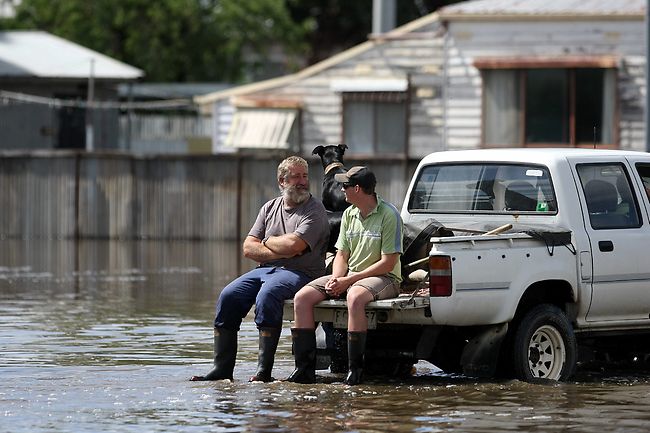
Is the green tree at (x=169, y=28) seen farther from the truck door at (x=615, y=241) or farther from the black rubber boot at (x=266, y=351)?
the black rubber boot at (x=266, y=351)

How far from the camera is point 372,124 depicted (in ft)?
126

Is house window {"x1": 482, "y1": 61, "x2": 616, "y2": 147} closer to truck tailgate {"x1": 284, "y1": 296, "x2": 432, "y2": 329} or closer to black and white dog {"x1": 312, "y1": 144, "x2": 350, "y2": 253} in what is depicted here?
black and white dog {"x1": 312, "y1": 144, "x2": 350, "y2": 253}

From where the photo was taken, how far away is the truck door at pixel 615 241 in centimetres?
A: 1258

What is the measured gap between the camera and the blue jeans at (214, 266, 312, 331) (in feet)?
40.0

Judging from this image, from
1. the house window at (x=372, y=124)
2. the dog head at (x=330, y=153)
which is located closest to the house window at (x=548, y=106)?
the house window at (x=372, y=124)

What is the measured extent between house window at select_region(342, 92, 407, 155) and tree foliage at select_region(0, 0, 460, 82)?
16873mm

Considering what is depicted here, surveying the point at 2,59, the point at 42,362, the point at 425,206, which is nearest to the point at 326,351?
the point at 425,206

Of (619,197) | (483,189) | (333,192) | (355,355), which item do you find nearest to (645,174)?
(619,197)

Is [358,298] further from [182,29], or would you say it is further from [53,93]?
[182,29]

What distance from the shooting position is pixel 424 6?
60594 mm

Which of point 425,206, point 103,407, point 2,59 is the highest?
point 2,59

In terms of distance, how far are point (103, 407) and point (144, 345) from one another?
404 centimetres

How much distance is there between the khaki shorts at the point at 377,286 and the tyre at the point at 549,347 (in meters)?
0.90

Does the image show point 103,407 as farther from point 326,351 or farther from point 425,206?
point 425,206
